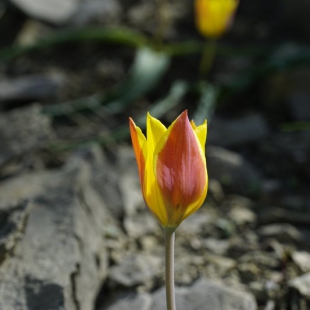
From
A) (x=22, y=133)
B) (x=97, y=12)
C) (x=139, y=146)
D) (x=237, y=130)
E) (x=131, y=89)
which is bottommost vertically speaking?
(x=139, y=146)

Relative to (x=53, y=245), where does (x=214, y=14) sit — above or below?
above

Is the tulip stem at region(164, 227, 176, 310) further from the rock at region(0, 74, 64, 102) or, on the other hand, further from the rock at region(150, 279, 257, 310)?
the rock at region(0, 74, 64, 102)

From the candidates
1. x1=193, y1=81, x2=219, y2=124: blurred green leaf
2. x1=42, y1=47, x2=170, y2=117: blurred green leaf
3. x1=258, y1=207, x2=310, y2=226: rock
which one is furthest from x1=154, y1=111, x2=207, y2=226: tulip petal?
x1=42, y1=47, x2=170, y2=117: blurred green leaf

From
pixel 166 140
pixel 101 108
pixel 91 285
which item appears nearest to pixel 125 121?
pixel 101 108

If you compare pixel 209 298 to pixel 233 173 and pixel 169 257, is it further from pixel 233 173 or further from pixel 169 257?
pixel 233 173

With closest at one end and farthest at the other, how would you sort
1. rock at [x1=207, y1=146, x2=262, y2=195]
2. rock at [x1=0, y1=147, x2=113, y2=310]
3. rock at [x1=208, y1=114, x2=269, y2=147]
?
1. rock at [x1=0, y1=147, x2=113, y2=310]
2. rock at [x1=207, y1=146, x2=262, y2=195]
3. rock at [x1=208, y1=114, x2=269, y2=147]

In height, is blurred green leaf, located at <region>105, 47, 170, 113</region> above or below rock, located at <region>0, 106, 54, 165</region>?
above

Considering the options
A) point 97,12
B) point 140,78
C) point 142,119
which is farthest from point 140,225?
point 97,12

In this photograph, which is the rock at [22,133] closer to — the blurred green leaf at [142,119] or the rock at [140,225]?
the blurred green leaf at [142,119]
